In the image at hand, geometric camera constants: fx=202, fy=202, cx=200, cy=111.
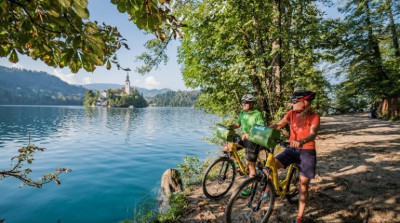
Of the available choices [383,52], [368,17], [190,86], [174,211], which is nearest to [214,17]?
[190,86]

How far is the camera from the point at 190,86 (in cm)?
1177

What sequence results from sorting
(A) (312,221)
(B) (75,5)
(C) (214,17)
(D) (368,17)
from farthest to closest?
1. (D) (368,17)
2. (C) (214,17)
3. (A) (312,221)
4. (B) (75,5)

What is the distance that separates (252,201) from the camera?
165 inches

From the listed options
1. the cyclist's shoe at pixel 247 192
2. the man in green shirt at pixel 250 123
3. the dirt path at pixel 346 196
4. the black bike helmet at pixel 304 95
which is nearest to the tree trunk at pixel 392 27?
the dirt path at pixel 346 196

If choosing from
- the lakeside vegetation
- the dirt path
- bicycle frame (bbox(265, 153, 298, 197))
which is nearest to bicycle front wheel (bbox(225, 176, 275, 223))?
bicycle frame (bbox(265, 153, 298, 197))

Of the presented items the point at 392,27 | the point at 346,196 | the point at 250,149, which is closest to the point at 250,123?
the point at 250,149

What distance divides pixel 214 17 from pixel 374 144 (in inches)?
405

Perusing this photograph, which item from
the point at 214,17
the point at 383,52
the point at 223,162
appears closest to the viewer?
the point at 223,162

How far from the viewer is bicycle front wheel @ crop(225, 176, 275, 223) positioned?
12.8ft

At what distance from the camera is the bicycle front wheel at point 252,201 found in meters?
3.91

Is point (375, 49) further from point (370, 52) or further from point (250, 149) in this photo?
point (250, 149)

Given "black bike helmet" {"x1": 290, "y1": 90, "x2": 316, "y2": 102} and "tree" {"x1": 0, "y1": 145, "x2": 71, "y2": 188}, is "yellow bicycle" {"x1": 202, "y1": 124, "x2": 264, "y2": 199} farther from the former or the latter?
"tree" {"x1": 0, "y1": 145, "x2": 71, "y2": 188}

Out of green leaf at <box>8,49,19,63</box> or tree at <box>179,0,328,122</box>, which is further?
tree at <box>179,0,328,122</box>

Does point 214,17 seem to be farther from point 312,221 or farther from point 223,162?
point 312,221
